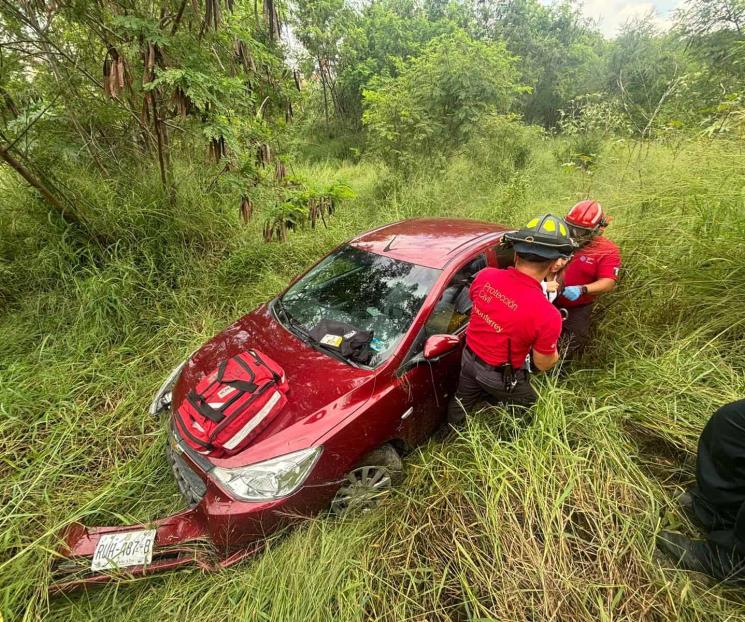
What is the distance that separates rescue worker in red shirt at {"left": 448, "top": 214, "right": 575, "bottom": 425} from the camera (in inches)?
68.9

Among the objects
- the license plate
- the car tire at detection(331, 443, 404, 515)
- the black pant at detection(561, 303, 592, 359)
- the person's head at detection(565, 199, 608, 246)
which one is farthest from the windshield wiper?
the person's head at detection(565, 199, 608, 246)

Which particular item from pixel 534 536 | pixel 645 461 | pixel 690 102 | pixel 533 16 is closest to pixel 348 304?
pixel 534 536

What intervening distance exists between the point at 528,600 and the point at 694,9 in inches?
376

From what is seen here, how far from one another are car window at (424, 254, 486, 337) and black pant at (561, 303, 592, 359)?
0.83 m

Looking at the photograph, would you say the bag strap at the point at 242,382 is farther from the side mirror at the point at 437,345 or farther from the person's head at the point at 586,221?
the person's head at the point at 586,221

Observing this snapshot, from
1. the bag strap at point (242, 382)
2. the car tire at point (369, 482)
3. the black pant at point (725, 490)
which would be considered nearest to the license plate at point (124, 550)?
the bag strap at point (242, 382)

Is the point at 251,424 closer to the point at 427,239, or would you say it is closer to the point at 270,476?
the point at 270,476

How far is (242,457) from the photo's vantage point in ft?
5.66

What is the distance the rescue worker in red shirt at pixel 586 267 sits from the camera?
8.00ft

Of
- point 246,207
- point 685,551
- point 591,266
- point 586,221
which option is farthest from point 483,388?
point 246,207

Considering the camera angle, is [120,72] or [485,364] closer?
[485,364]

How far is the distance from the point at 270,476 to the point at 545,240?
1774 mm

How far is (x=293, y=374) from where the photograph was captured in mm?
2064

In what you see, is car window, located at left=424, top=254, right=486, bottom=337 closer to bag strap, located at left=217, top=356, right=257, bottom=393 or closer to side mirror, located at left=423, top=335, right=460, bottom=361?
side mirror, located at left=423, top=335, right=460, bottom=361
